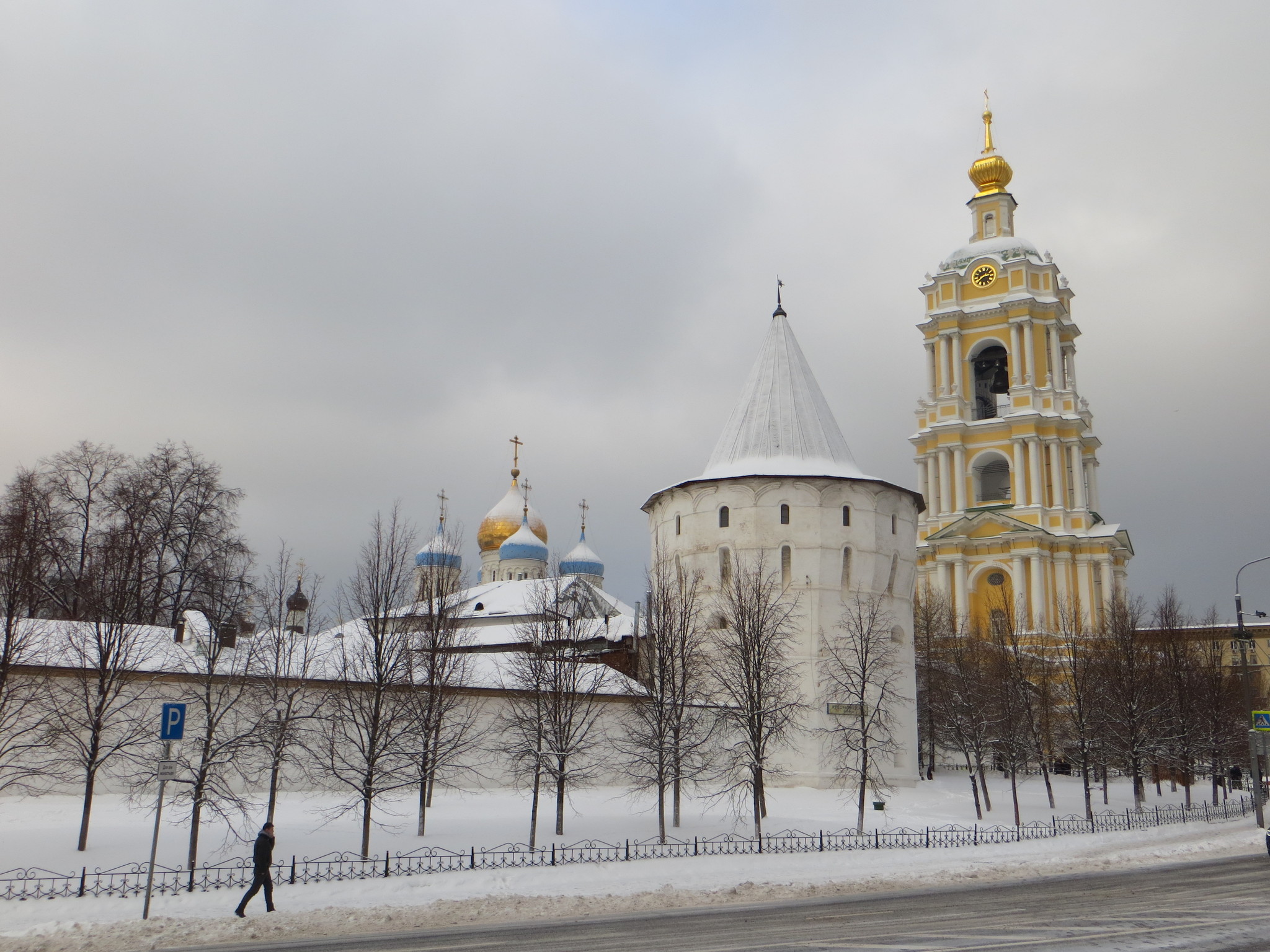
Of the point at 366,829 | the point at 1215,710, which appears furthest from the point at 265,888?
the point at 1215,710

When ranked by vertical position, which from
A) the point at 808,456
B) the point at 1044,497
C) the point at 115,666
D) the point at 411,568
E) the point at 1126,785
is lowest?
the point at 1126,785

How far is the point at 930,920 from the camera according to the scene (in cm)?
1370

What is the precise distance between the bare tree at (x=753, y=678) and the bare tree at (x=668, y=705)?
0.81 metres

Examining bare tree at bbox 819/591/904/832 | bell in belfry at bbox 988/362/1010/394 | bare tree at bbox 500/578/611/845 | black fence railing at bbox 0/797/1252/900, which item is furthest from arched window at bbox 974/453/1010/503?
bare tree at bbox 500/578/611/845

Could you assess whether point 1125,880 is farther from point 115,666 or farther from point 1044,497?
point 1044,497

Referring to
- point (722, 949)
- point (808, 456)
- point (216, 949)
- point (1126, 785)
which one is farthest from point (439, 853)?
point (1126, 785)

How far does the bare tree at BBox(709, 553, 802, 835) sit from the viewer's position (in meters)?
26.3

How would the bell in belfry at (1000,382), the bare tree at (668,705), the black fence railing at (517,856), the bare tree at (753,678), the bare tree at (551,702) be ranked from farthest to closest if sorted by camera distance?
the bell in belfry at (1000,382) < the bare tree at (753,678) < the bare tree at (668,705) < the bare tree at (551,702) < the black fence railing at (517,856)

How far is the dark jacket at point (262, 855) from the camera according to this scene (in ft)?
46.3

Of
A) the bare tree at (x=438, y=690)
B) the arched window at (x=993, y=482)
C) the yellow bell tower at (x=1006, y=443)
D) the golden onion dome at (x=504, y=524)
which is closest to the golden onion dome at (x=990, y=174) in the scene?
the yellow bell tower at (x=1006, y=443)

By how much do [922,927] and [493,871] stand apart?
7416 mm

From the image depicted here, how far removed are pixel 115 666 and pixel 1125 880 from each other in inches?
734

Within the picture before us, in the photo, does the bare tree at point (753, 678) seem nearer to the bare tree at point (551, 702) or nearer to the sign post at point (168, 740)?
the bare tree at point (551, 702)

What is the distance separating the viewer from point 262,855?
14141 mm
